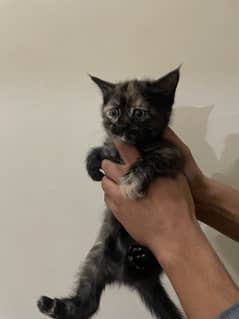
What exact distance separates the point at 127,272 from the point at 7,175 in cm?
51

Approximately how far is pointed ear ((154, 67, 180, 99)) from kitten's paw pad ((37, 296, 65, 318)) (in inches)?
20.7

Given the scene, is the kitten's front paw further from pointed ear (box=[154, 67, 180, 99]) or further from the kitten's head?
pointed ear (box=[154, 67, 180, 99])

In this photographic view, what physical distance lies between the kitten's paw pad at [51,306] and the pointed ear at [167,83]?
0.52 metres

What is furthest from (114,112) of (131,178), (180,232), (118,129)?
(180,232)

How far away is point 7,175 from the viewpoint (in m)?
1.45

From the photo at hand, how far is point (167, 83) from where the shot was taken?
1.11 meters

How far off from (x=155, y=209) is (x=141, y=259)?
171mm

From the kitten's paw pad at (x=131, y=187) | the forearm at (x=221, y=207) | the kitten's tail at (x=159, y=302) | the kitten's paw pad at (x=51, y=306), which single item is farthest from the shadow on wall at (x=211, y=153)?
the kitten's paw pad at (x=51, y=306)

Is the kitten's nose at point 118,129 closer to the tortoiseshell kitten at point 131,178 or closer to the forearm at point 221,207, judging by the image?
the tortoiseshell kitten at point 131,178

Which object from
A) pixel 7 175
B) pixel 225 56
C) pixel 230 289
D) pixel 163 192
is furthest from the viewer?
pixel 7 175

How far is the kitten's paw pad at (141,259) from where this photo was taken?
1122mm

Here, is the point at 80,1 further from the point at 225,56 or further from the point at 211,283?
the point at 211,283

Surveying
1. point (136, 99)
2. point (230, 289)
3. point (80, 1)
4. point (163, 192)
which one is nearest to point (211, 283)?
point (230, 289)

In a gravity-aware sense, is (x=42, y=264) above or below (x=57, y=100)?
below
